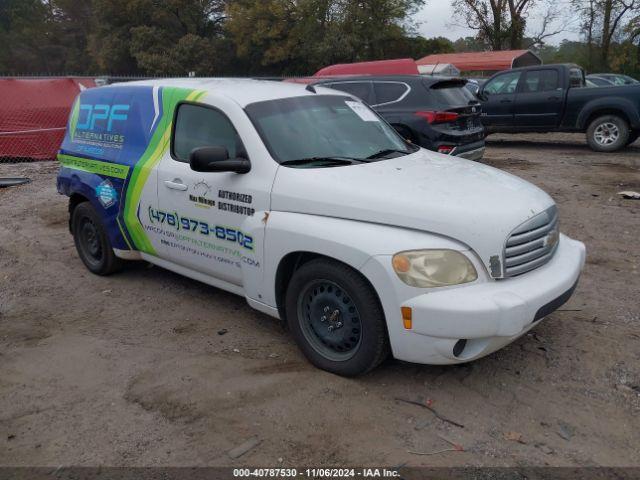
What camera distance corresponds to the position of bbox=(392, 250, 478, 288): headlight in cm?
319

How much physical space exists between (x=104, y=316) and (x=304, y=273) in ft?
6.76

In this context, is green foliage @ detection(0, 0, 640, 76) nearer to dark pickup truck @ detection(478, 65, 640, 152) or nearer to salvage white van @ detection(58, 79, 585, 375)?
dark pickup truck @ detection(478, 65, 640, 152)

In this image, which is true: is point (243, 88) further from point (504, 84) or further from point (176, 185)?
point (504, 84)

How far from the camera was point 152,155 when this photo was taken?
4.75 meters

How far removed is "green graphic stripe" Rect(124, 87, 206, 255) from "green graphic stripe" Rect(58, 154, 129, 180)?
0.16m

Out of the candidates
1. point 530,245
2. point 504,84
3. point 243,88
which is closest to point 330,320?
point 530,245

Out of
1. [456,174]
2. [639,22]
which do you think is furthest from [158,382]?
[639,22]

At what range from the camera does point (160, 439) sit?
3137 millimetres

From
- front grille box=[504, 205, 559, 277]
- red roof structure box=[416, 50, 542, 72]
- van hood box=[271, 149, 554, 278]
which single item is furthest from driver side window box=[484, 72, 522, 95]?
red roof structure box=[416, 50, 542, 72]

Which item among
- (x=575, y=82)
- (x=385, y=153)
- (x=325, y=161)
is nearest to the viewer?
(x=325, y=161)

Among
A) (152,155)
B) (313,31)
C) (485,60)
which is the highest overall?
(313,31)

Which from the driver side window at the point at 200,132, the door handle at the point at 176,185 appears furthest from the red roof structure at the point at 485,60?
the door handle at the point at 176,185

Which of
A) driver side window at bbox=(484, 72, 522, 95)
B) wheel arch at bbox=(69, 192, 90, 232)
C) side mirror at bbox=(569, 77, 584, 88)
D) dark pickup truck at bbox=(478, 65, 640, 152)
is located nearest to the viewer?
wheel arch at bbox=(69, 192, 90, 232)

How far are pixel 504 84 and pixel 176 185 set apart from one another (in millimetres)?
10855
